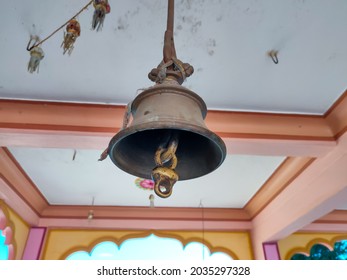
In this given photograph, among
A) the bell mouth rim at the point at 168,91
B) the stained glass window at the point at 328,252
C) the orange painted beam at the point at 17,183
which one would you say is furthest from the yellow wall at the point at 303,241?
the bell mouth rim at the point at 168,91

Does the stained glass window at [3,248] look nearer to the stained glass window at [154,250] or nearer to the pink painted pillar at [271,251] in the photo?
the stained glass window at [154,250]

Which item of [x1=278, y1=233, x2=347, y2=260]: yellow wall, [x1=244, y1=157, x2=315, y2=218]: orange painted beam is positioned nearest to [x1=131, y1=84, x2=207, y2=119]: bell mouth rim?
[x1=244, y1=157, x2=315, y2=218]: orange painted beam

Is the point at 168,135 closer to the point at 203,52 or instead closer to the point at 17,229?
the point at 203,52

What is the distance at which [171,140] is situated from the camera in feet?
2.20

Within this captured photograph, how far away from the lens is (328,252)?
13.0 ft

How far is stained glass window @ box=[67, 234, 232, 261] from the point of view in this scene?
337 cm

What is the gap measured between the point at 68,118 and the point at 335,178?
188cm

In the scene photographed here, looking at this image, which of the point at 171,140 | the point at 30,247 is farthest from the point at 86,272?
the point at 30,247

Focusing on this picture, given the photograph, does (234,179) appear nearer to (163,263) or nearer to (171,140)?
(163,263)

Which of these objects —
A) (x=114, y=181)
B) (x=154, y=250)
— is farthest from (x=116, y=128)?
(x=154, y=250)

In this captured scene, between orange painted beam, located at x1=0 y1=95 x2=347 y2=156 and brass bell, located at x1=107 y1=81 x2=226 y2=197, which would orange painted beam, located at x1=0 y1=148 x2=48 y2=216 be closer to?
orange painted beam, located at x1=0 y1=95 x2=347 y2=156

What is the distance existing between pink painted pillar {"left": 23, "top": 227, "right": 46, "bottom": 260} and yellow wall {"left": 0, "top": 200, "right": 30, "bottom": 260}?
43 mm

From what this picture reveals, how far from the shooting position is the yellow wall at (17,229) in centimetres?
276

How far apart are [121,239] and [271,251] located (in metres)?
1.75
